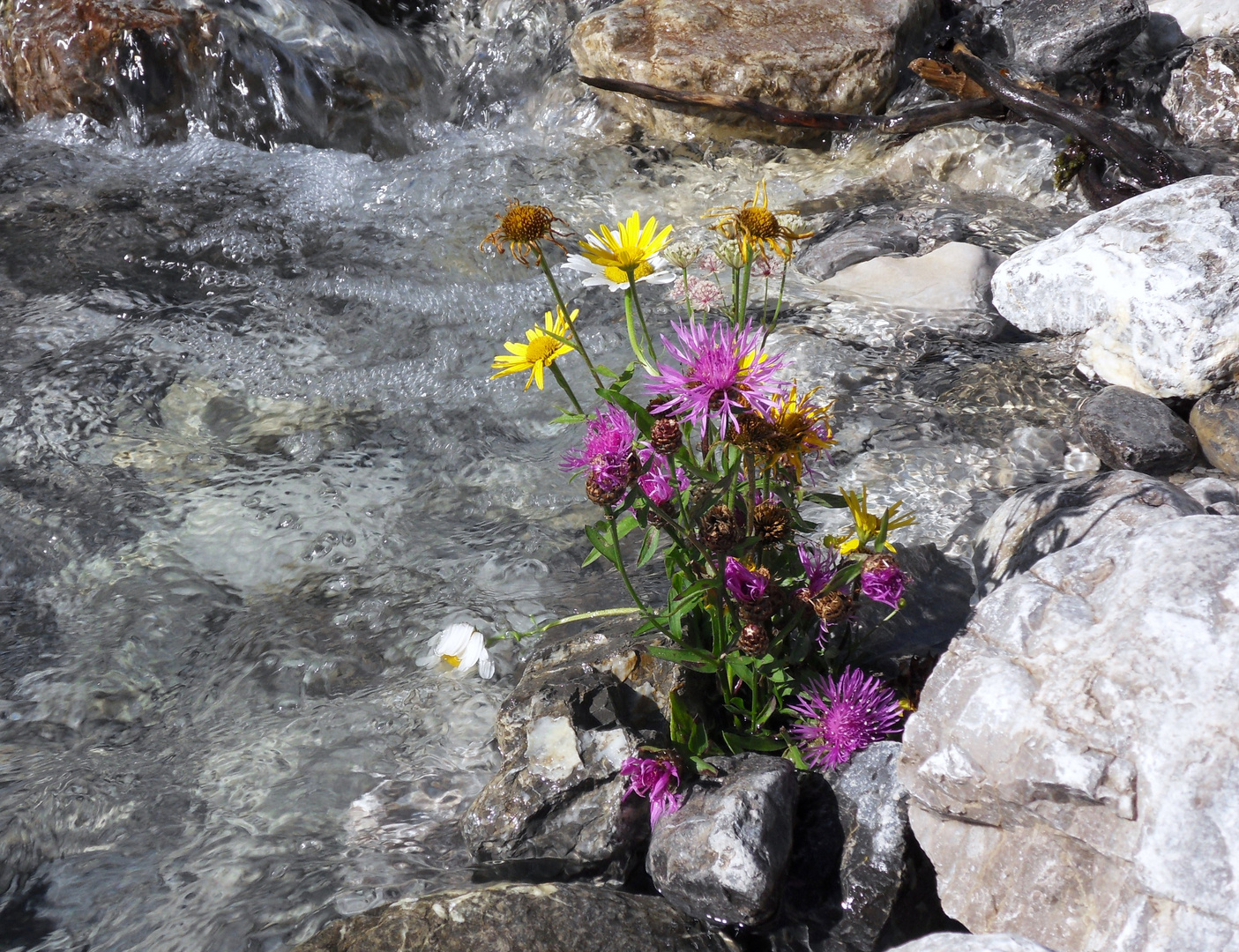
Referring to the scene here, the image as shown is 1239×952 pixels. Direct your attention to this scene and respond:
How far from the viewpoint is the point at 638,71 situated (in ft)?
18.5

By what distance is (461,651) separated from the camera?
9.45 feet

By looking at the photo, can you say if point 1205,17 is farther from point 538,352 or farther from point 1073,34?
point 538,352

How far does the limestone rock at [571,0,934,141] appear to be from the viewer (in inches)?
217

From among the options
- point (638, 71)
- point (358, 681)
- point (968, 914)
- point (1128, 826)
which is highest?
point (638, 71)

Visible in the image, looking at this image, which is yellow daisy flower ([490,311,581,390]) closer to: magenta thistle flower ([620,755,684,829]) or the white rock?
magenta thistle flower ([620,755,684,829])

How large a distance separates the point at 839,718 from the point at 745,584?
0.40 m

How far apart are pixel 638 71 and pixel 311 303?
2.51 metres

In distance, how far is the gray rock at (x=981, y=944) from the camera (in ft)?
4.96

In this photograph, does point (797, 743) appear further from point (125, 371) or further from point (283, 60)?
point (283, 60)

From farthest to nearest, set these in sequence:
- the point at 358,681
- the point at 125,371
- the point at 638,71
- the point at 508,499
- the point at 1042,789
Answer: the point at 638,71
the point at 125,371
the point at 508,499
the point at 358,681
the point at 1042,789

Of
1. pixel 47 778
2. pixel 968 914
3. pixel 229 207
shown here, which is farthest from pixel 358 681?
pixel 229 207

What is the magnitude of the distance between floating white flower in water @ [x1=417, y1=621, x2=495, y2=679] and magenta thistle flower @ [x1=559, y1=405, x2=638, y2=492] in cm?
116

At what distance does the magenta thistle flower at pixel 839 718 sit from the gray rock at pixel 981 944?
1.72ft

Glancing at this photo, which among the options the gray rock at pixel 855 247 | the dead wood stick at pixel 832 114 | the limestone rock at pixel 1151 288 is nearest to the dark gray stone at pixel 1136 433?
the limestone rock at pixel 1151 288
